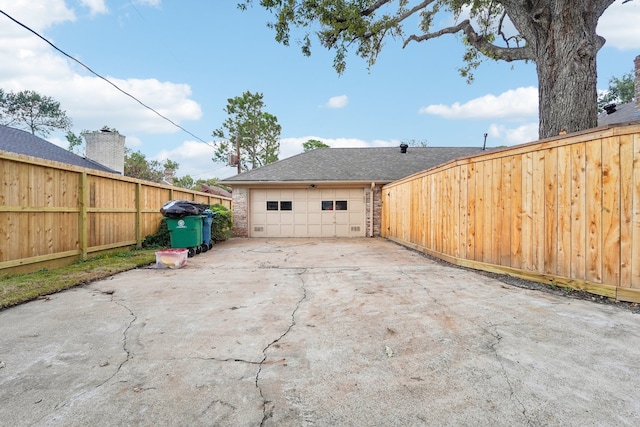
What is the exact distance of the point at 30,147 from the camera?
12109mm

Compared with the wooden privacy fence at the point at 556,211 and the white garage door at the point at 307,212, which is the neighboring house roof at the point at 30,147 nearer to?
the white garage door at the point at 307,212

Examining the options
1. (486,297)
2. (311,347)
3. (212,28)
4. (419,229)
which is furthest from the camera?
(212,28)

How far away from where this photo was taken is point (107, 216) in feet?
22.6

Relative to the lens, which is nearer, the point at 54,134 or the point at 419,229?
the point at 419,229

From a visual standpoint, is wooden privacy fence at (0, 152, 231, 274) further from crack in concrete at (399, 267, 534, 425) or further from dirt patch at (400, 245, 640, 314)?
dirt patch at (400, 245, 640, 314)

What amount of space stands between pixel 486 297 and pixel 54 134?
3671cm

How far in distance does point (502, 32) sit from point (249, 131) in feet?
74.0

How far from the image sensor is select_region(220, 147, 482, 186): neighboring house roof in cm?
1313

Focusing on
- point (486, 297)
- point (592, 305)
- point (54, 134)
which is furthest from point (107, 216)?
point (54, 134)

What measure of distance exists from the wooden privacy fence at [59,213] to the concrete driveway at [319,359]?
171 centimetres

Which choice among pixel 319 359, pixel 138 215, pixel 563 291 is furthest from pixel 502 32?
pixel 138 215

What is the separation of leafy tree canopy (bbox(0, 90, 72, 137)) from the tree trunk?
108ft

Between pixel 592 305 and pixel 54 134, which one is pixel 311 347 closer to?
pixel 592 305

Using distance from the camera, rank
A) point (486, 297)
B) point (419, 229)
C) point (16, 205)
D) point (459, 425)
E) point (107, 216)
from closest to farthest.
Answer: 1. point (459, 425)
2. point (486, 297)
3. point (16, 205)
4. point (107, 216)
5. point (419, 229)
